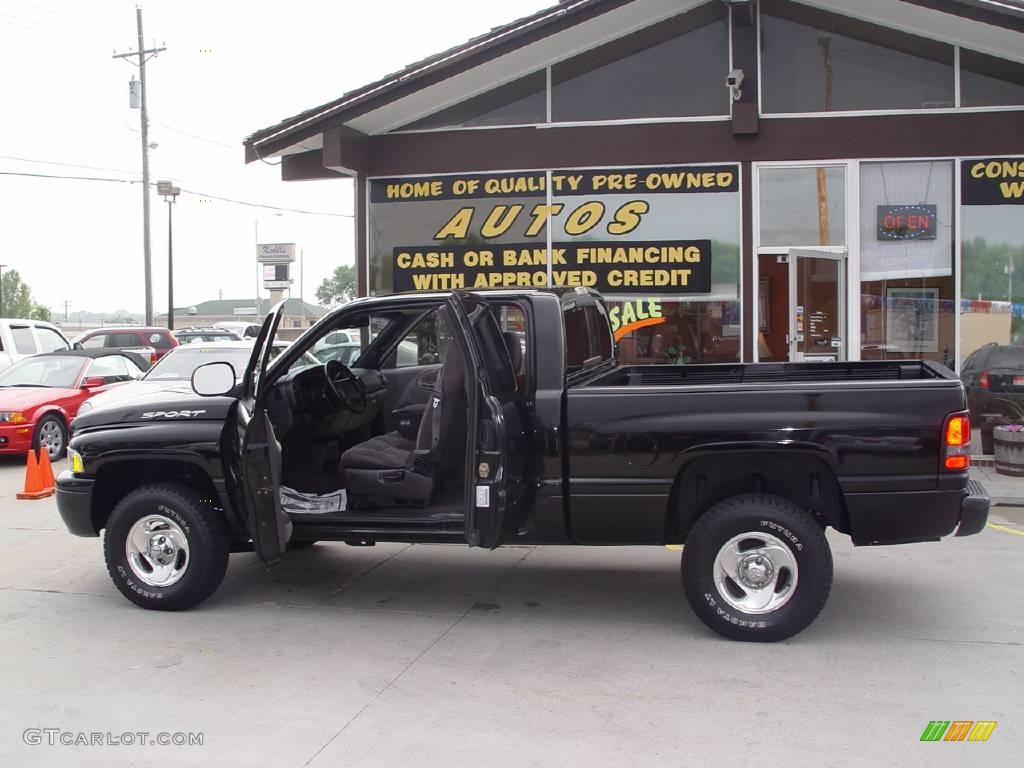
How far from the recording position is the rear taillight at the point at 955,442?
511 cm

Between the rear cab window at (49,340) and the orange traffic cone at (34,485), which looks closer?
the orange traffic cone at (34,485)

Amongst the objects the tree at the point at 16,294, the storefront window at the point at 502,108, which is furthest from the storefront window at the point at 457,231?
the tree at the point at 16,294

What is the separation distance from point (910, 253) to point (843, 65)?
88.1 inches

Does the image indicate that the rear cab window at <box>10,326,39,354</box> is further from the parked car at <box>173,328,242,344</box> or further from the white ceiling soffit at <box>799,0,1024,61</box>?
the white ceiling soffit at <box>799,0,1024,61</box>

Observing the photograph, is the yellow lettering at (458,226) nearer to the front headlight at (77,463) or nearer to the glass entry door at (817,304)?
the glass entry door at (817,304)

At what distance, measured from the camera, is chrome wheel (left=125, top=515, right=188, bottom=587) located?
233 inches

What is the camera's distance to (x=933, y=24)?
35.1 ft

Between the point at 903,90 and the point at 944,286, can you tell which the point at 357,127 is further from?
the point at 944,286

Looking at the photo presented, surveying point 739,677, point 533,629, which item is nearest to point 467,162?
point 533,629

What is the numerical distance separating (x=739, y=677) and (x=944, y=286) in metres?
7.79

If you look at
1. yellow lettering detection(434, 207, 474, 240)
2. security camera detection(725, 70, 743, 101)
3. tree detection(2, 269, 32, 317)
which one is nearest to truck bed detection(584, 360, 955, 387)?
security camera detection(725, 70, 743, 101)

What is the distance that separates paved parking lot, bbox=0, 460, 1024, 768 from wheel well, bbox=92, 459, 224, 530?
0.63m

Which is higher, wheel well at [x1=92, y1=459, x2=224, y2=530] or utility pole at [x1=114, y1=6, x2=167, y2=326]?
utility pole at [x1=114, y1=6, x2=167, y2=326]

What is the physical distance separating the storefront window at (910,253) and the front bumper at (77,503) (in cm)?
844
